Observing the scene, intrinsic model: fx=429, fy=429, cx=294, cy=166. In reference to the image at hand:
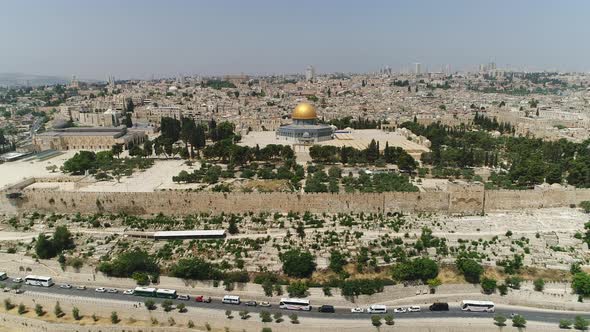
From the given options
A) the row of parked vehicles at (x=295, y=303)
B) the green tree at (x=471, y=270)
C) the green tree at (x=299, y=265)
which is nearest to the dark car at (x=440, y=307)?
the row of parked vehicles at (x=295, y=303)

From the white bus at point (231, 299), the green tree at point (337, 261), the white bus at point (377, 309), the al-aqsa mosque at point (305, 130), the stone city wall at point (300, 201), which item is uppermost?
the al-aqsa mosque at point (305, 130)

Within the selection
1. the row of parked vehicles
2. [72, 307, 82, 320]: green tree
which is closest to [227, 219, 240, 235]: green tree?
the row of parked vehicles

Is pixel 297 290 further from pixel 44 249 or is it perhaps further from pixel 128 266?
pixel 44 249

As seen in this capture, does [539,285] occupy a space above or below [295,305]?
above

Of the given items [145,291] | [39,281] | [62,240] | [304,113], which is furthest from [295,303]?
[304,113]

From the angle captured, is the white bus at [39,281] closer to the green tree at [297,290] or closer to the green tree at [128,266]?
the green tree at [128,266]

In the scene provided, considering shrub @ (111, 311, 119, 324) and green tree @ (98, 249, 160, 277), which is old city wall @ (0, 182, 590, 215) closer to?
green tree @ (98, 249, 160, 277)
